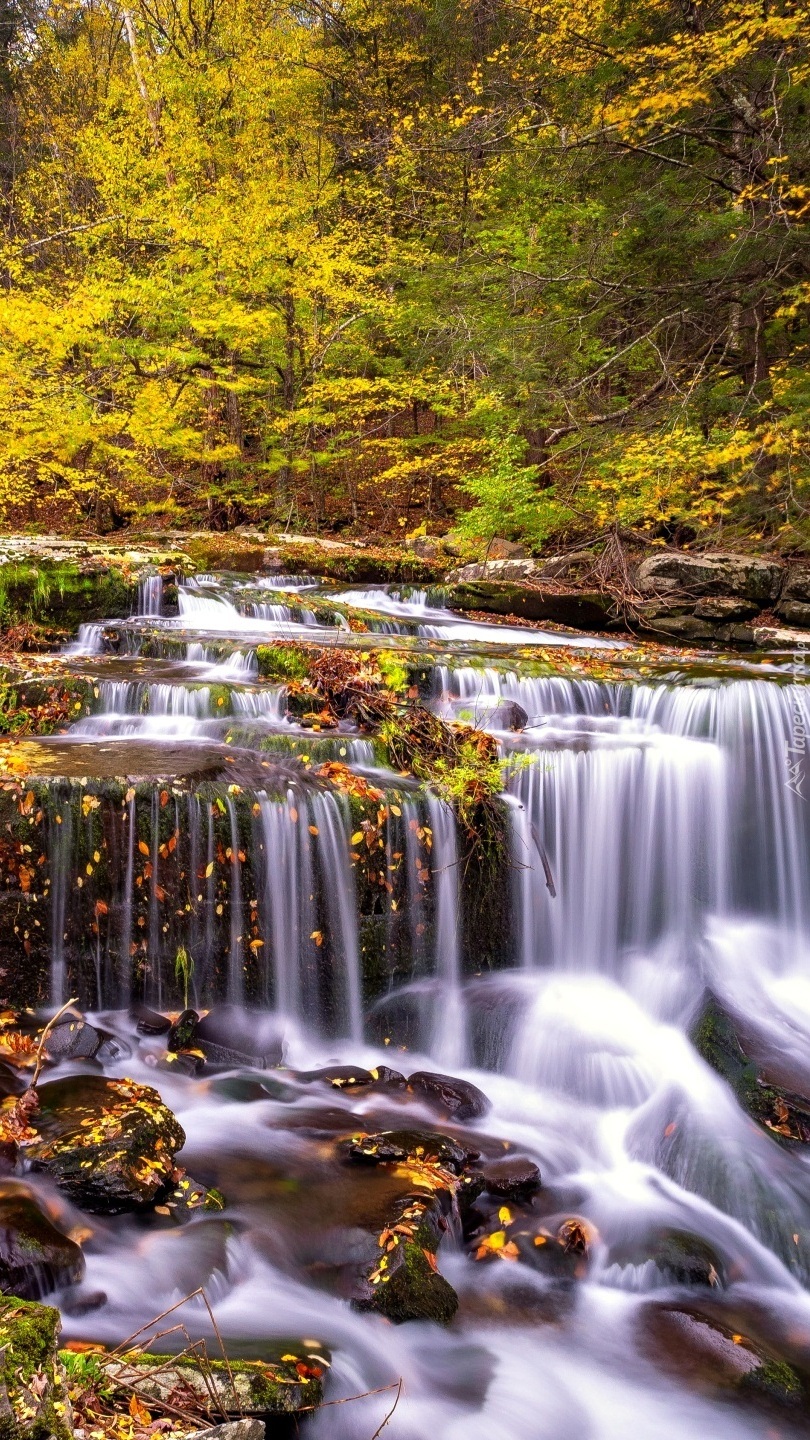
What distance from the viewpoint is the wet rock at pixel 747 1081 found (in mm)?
4484

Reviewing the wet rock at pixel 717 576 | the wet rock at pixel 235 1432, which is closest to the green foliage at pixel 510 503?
the wet rock at pixel 717 576

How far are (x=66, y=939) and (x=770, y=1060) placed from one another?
4237 millimetres

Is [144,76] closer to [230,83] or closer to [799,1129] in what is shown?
[230,83]

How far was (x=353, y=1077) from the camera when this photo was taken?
4.80 m

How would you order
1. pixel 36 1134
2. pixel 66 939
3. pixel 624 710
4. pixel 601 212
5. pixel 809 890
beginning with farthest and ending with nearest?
pixel 601 212 < pixel 624 710 < pixel 809 890 < pixel 66 939 < pixel 36 1134

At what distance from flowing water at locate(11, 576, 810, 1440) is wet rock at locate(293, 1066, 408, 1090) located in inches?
4.9

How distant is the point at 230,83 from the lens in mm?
15953

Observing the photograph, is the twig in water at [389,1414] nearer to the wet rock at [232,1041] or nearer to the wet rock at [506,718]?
the wet rock at [232,1041]

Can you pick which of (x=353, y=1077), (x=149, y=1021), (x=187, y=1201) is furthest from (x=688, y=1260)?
(x=149, y=1021)

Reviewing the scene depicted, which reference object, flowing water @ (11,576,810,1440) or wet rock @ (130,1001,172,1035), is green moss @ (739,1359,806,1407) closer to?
flowing water @ (11,576,810,1440)

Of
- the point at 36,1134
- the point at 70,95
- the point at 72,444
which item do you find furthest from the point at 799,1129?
the point at 70,95

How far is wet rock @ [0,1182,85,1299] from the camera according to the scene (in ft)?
9.30

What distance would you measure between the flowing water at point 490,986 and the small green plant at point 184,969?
5 centimetres

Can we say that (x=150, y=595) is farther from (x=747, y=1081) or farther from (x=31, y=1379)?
(x=31, y=1379)
